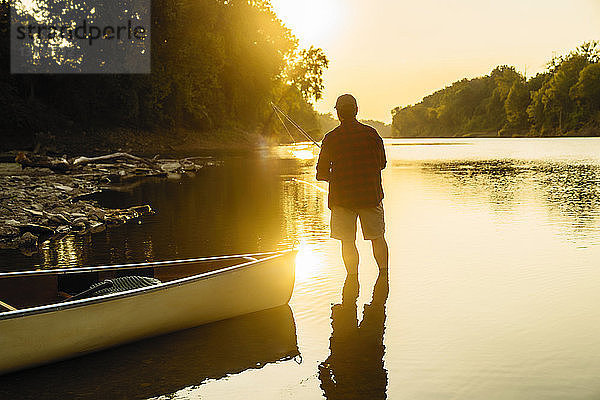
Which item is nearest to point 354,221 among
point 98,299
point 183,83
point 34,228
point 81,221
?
point 98,299

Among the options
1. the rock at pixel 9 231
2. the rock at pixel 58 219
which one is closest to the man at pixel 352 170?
the rock at pixel 9 231

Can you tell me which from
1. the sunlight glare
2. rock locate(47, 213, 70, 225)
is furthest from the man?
rock locate(47, 213, 70, 225)

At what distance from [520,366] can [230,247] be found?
252 inches

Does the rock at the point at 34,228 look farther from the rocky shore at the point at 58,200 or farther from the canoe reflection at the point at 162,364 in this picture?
the canoe reflection at the point at 162,364

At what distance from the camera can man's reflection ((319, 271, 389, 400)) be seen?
4785 mm

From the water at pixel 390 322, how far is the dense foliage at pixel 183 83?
41921 mm

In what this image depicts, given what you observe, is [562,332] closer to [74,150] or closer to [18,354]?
[18,354]

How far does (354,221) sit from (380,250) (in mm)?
581

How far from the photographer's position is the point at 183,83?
202ft

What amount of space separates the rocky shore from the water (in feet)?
2.48

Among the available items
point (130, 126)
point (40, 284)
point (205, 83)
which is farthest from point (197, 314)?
point (205, 83)

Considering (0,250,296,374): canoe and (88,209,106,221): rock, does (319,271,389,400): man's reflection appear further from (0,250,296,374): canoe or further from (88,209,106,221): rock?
(88,209,106,221): rock

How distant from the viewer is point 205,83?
212ft

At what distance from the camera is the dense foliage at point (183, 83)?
5356 cm
